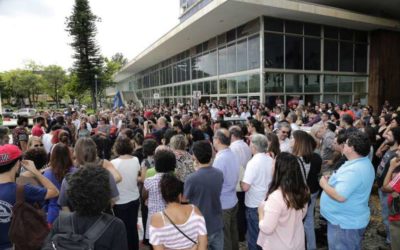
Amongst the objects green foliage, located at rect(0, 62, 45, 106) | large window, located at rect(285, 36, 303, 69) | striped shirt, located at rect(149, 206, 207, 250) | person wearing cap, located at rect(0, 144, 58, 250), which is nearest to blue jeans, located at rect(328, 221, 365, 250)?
striped shirt, located at rect(149, 206, 207, 250)

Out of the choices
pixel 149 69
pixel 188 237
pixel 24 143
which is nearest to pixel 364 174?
pixel 188 237

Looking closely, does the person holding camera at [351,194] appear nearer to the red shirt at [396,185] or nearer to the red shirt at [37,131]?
the red shirt at [396,185]

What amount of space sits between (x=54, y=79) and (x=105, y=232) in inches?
2663

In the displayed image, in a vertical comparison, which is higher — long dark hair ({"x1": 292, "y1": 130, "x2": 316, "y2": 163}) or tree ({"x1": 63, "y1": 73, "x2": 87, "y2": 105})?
tree ({"x1": 63, "y1": 73, "x2": 87, "y2": 105})

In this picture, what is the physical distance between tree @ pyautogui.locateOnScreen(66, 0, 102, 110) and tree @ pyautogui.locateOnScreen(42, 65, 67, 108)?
25.6 meters

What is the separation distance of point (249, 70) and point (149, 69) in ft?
83.3

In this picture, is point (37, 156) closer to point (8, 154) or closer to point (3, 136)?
point (8, 154)

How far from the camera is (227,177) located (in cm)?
376

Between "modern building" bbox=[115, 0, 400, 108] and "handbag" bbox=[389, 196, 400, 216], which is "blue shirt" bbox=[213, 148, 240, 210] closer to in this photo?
"handbag" bbox=[389, 196, 400, 216]

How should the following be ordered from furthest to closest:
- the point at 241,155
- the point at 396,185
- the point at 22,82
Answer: the point at 22,82 → the point at 241,155 → the point at 396,185

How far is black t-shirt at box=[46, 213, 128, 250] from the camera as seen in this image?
6.00 feet

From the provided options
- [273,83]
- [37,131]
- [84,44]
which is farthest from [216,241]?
[84,44]

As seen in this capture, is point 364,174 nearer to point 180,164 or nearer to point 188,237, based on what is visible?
point 188,237

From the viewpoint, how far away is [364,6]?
1859cm
